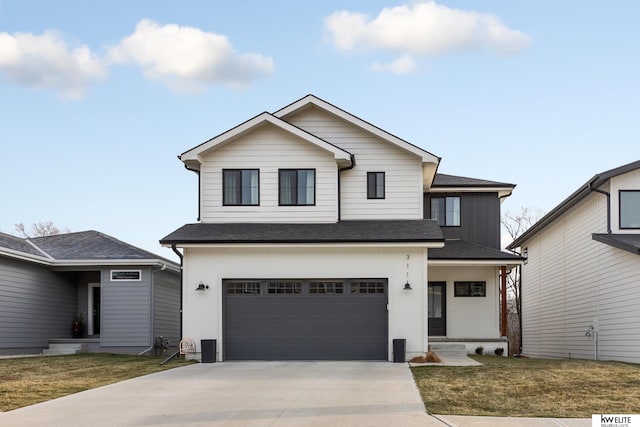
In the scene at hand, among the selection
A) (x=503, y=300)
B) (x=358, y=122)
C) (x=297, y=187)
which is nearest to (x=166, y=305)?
(x=297, y=187)

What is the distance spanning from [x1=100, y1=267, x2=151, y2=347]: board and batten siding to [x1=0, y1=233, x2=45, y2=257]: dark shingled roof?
2.58 metres

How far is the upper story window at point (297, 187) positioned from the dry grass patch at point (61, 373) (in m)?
5.52

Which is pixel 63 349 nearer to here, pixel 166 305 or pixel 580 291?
pixel 166 305

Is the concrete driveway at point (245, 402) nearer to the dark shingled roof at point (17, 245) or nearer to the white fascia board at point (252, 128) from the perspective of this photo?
the white fascia board at point (252, 128)

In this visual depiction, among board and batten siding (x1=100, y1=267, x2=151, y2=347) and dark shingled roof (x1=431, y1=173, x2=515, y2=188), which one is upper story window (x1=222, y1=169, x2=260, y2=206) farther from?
dark shingled roof (x1=431, y1=173, x2=515, y2=188)

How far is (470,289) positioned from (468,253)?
191 cm

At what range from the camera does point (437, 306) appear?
27.1 meters

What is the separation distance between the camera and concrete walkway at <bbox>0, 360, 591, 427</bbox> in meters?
10.8

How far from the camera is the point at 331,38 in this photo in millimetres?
22516

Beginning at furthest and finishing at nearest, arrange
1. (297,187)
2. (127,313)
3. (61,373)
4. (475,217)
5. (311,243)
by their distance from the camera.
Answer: (475,217), (127,313), (297,187), (311,243), (61,373)

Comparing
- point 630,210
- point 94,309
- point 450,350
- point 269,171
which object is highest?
point 269,171

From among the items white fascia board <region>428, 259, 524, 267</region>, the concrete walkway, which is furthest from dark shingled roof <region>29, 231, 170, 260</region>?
white fascia board <region>428, 259, 524, 267</region>

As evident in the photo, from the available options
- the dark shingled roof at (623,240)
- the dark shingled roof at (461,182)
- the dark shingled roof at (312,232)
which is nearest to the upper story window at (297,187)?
the dark shingled roof at (312,232)

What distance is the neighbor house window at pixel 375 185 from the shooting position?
23641 mm
